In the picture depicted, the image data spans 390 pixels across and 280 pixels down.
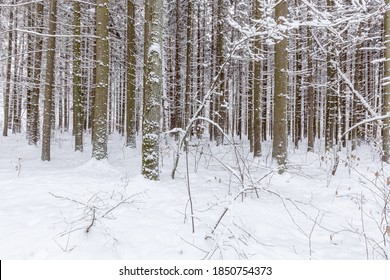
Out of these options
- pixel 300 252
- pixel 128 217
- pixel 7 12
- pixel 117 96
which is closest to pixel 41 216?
pixel 128 217

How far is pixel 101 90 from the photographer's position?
8281mm

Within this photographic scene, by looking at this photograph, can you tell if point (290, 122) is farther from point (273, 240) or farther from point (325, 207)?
point (273, 240)

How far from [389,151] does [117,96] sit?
22440mm

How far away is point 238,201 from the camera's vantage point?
4898 millimetres

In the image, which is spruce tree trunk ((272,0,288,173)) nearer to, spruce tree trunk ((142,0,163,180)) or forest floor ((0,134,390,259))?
forest floor ((0,134,390,259))

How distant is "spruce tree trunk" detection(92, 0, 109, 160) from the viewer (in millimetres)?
8180

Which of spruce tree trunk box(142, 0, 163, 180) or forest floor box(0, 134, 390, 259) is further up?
spruce tree trunk box(142, 0, 163, 180)

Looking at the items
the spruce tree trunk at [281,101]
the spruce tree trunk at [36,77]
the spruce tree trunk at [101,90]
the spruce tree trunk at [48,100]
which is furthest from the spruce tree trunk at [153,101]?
the spruce tree trunk at [36,77]

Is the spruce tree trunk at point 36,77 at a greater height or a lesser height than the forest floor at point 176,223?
greater

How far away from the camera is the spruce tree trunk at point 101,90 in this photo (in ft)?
26.8

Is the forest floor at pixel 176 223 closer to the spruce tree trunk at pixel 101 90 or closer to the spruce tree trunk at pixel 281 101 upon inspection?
the spruce tree trunk at pixel 281 101

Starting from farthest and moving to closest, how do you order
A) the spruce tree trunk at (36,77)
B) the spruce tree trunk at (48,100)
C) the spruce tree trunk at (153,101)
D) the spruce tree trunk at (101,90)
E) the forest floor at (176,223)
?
the spruce tree trunk at (36,77)
the spruce tree trunk at (48,100)
the spruce tree trunk at (101,90)
the spruce tree trunk at (153,101)
the forest floor at (176,223)

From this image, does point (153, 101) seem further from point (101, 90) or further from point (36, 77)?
point (36, 77)

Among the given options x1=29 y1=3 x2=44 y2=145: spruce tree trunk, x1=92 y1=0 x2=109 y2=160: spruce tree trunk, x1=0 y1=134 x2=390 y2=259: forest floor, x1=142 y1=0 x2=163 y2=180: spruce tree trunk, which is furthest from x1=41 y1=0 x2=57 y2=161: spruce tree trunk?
x1=142 y1=0 x2=163 y2=180: spruce tree trunk
